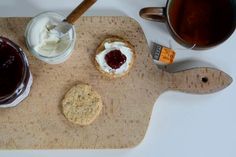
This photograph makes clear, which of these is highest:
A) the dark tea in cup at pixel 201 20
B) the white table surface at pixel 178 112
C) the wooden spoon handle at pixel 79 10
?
the wooden spoon handle at pixel 79 10

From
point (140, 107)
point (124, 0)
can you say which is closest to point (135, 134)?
point (140, 107)

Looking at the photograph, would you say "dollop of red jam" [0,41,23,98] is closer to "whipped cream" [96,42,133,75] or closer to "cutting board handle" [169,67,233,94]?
"whipped cream" [96,42,133,75]

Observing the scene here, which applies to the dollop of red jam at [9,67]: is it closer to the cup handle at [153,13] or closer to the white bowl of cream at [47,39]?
the white bowl of cream at [47,39]

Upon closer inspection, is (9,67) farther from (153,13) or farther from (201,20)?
(201,20)

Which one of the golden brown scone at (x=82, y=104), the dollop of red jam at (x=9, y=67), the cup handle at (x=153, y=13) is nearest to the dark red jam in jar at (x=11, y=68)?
the dollop of red jam at (x=9, y=67)

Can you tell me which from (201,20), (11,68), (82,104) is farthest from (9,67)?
(201,20)

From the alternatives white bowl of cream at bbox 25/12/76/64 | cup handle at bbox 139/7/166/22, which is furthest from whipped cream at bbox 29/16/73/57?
cup handle at bbox 139/7/166/22
